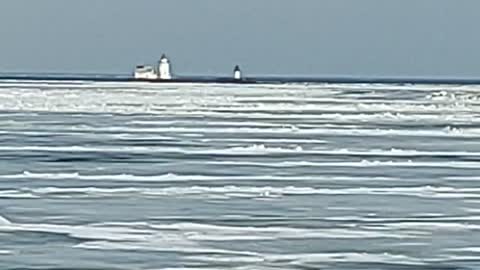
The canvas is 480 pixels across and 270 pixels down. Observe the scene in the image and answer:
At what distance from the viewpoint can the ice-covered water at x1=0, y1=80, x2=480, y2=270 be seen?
43.0 ft

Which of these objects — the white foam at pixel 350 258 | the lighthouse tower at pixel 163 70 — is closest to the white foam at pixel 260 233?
the white foam at pixel 350 258

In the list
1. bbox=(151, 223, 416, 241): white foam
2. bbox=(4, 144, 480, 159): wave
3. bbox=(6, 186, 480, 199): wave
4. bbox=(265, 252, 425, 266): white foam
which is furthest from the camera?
bbox=(4, 144, 480, 159): wave

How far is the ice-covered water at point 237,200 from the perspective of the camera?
1309 centimetres

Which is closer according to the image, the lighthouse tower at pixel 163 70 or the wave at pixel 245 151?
the wave at pixel 245 151

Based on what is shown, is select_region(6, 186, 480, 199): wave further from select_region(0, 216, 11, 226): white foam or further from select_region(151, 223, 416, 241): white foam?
select_region(151, 223, 416, 241): white foam

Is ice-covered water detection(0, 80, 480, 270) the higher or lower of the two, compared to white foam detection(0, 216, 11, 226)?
lower

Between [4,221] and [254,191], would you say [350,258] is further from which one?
[254,191]

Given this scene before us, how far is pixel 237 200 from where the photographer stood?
59.4ft

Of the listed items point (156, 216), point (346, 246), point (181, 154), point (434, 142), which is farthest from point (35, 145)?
point (346, 246)

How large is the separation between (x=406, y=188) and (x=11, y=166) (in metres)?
6.61

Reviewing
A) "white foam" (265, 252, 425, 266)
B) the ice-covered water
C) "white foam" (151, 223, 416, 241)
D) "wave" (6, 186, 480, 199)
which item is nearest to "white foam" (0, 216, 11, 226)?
the ice-covered water

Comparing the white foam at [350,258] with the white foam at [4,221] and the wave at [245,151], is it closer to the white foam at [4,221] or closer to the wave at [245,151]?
the white foam at [4,221]

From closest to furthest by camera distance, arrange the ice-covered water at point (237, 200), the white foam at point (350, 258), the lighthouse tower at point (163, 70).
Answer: the white foam at point (350, 258), the ice-covered water at point (237, 200), the lighthouse tower at point (163, 70)

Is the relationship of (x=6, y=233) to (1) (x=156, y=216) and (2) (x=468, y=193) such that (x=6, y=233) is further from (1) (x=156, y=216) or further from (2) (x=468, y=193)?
(2) (x=468, y=193)
